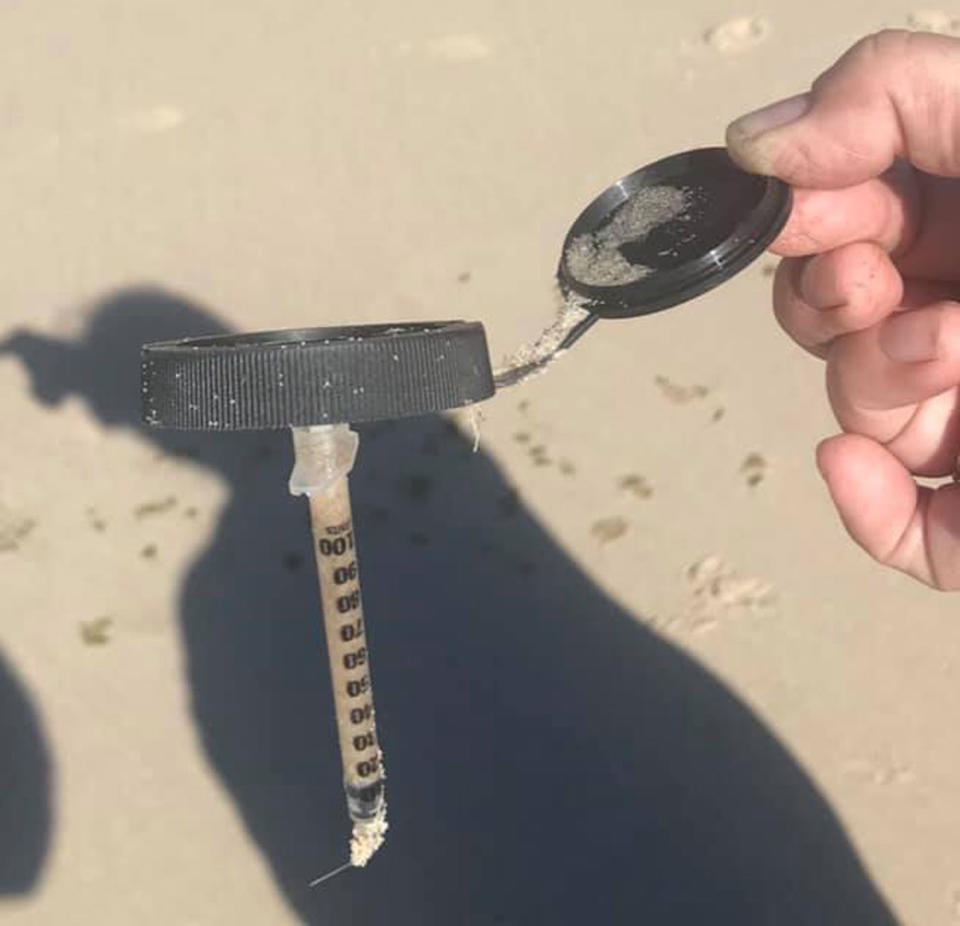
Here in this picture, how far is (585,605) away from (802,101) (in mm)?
784

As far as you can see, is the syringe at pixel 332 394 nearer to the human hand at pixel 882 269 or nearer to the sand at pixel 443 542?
the human hand at pixel 882 269

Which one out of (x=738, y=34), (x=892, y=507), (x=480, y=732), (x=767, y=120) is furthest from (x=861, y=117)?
(x=738, y=34)

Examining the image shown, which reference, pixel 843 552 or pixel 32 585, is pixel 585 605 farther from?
pixel 32 585

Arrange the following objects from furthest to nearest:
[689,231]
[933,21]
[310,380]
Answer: [933,21] < [689,231] < [310,380]

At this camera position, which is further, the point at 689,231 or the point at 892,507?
the point at 892,507

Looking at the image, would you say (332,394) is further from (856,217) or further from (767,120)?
(856,217)

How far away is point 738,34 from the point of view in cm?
234

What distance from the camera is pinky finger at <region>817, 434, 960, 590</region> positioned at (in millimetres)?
1217

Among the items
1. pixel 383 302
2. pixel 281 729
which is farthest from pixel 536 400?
pixel 281 729

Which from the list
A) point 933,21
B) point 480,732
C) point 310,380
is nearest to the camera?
point 310,380

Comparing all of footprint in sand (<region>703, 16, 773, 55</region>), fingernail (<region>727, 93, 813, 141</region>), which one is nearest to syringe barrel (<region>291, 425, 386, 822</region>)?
fingernail (<region>727, 93, 813, 141</region>)

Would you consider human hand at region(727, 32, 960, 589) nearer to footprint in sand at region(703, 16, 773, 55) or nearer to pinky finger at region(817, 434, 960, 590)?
pinky finger at region(817, 434, 960, 590)

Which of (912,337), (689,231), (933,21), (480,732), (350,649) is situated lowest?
(480,732)

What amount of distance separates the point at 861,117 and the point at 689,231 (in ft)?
0.54
